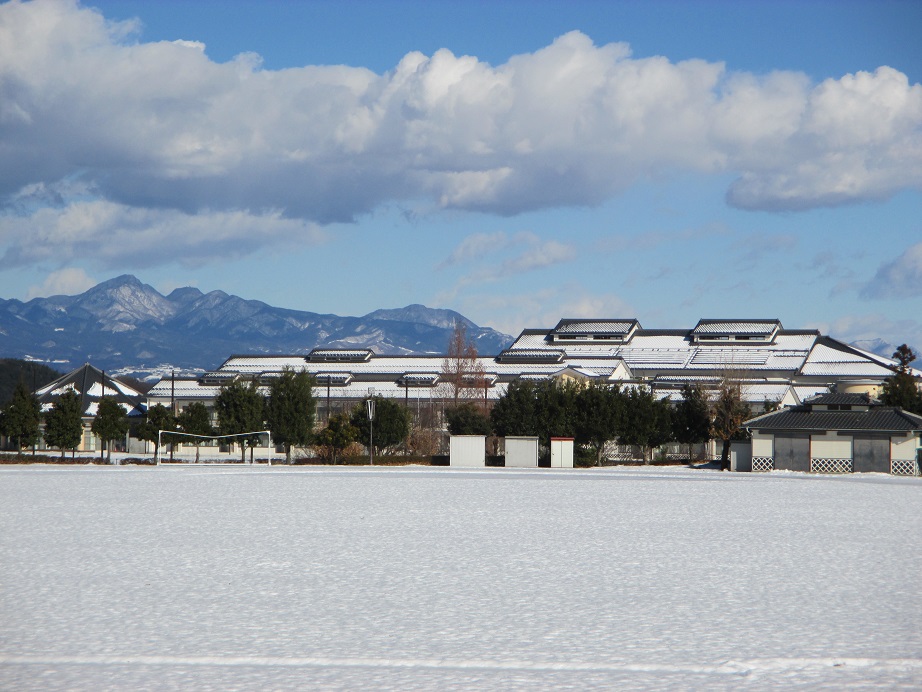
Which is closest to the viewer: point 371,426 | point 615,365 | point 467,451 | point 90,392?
point 467,451

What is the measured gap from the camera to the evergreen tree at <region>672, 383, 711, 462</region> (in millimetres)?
73375

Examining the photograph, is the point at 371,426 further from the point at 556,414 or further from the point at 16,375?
the point at 16,375

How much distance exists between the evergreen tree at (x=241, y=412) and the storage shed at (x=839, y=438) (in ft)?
101

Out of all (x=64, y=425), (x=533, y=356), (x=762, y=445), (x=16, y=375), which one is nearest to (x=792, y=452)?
(x=762, y=445)

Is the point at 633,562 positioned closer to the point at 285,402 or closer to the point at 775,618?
the point at 775,618

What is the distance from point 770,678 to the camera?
407 inches

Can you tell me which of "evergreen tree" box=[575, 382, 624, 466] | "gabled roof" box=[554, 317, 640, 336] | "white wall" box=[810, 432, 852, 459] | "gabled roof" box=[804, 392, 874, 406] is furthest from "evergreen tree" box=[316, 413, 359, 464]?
"gabled roof" box=[554, 317, 640, 336]

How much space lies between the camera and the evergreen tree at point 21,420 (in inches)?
2721

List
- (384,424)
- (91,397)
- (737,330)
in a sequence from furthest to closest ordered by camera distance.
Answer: (737,330) → (91,397) → (384,424)

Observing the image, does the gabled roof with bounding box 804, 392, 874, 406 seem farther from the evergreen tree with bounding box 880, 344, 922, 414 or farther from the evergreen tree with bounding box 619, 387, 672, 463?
the evergreen tree with bounding box 619, 387, 672, 463

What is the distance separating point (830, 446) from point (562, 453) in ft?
49.8

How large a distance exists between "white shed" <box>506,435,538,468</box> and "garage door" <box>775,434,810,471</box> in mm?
14087

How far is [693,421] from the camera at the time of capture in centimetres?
7350

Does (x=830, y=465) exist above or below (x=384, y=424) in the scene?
below
